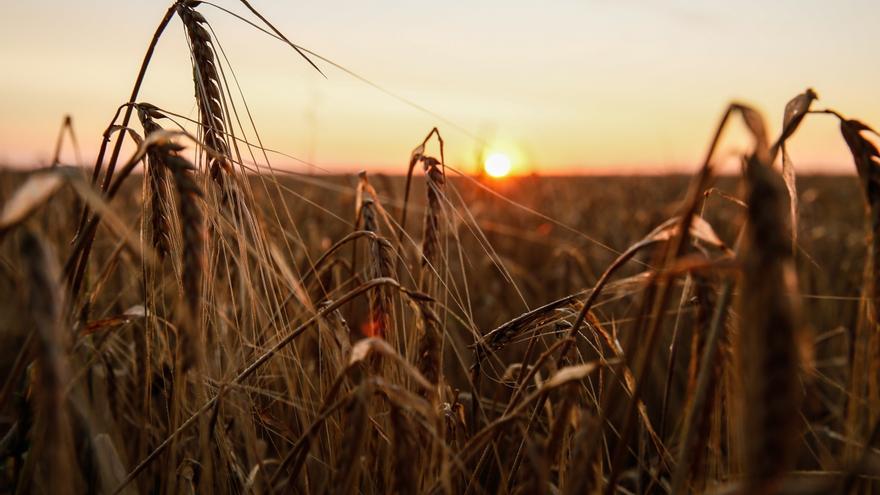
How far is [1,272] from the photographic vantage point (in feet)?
8.54

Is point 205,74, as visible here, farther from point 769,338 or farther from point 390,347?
point 769,338

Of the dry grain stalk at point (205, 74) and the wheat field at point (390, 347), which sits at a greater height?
the dry grain stalk at point (205, 74)

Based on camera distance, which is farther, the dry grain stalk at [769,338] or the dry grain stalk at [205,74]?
the dry grain stalk at [205,74]

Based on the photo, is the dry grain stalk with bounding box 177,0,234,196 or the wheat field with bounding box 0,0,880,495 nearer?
the wheat field with bounding box 0,0,880,495

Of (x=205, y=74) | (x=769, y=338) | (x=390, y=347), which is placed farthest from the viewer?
(x=205, y=74)

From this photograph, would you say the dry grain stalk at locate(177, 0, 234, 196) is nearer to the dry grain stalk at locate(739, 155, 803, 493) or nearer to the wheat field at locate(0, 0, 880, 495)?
the wheat field at locate(0, 0, 880, 495)

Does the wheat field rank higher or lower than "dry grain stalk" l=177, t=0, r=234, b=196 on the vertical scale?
lower

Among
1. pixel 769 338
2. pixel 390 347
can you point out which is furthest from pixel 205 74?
pixel 769 338

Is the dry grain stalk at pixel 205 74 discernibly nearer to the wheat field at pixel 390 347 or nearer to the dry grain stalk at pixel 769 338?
the wheat field at pixel 390 347

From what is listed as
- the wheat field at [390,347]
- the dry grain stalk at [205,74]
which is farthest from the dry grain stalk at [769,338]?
the dry grain stalk at [205,74]

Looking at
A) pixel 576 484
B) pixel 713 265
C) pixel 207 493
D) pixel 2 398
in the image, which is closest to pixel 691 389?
pixel 576 484

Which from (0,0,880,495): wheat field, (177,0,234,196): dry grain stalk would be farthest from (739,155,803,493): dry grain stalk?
(177,0,234,196): dry grain stalk

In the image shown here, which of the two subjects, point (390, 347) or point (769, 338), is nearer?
point (769, 338)

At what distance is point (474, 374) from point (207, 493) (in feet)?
1.78
